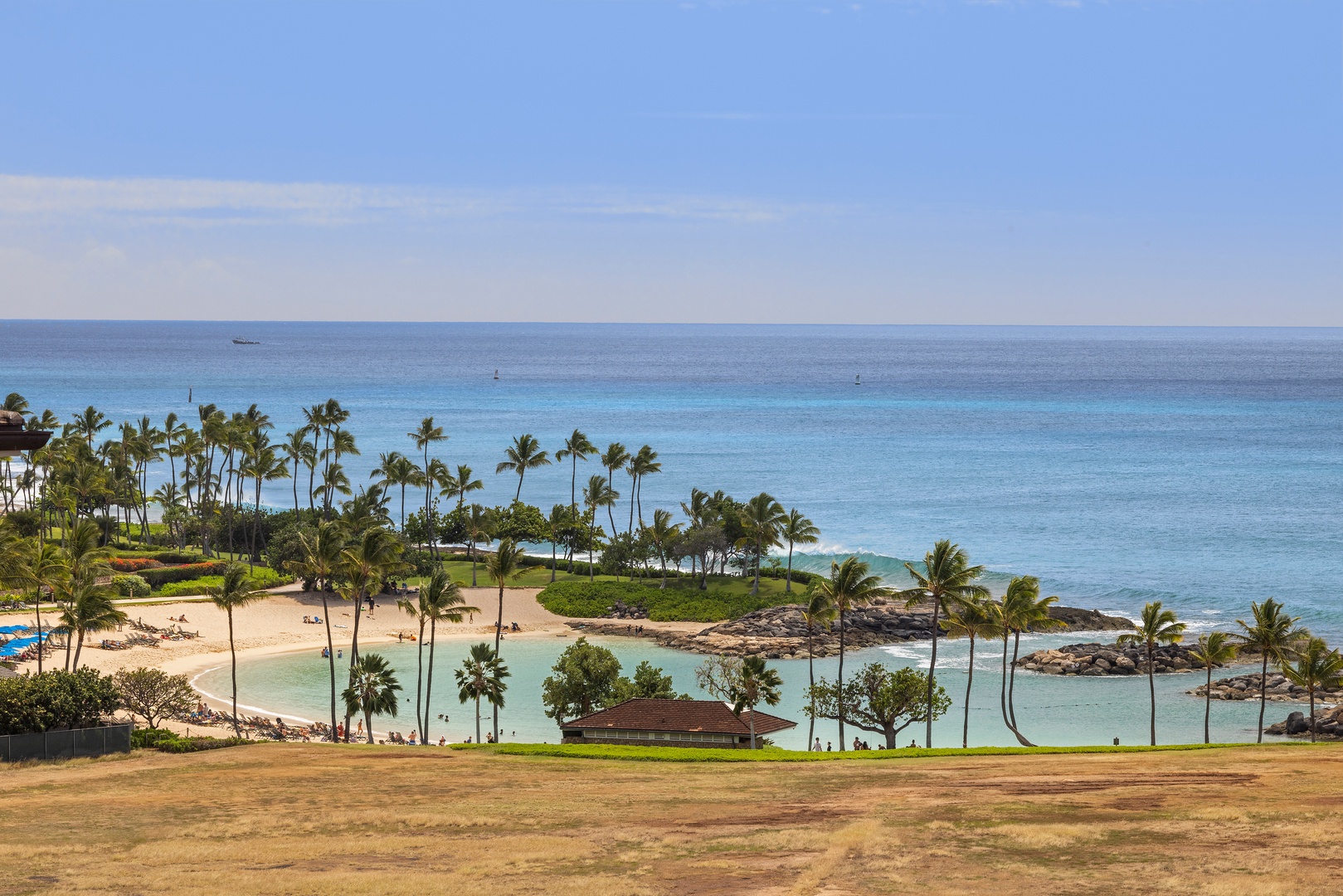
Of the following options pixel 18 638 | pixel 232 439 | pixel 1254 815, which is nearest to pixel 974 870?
pixel 1254 815

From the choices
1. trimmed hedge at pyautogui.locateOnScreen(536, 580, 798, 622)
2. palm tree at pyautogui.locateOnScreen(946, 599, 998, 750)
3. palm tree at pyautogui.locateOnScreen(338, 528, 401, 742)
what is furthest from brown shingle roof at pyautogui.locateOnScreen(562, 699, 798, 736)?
trimmed hedge at pyautogui.locateOnScreen(536, 580, 798, 622)

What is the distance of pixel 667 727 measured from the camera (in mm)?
47000

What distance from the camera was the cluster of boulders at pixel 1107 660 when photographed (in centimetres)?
6844

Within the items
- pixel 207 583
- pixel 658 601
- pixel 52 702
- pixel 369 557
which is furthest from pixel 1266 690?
pixel 207 583

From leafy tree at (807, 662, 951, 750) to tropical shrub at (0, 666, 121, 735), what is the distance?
29.4 m

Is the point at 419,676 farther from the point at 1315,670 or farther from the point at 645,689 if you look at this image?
the point at 1315,670

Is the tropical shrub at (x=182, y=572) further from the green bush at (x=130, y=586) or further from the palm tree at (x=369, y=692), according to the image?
the palm tree at (x=369, y=692)

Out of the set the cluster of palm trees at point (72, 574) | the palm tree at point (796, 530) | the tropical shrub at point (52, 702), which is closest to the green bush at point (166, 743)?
the tropical shrub at point (52, 702)

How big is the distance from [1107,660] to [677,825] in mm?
44934

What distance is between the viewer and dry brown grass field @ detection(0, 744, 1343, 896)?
2666 cm

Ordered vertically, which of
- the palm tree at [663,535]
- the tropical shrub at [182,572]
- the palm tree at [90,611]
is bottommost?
the tropical shrub at [182,572]

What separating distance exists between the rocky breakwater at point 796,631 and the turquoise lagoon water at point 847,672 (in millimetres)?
1375

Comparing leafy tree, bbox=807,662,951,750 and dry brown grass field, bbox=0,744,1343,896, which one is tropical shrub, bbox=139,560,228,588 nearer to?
dry brown grass field, bbox=0,744,1343,896

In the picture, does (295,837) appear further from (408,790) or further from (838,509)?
(838,509)
